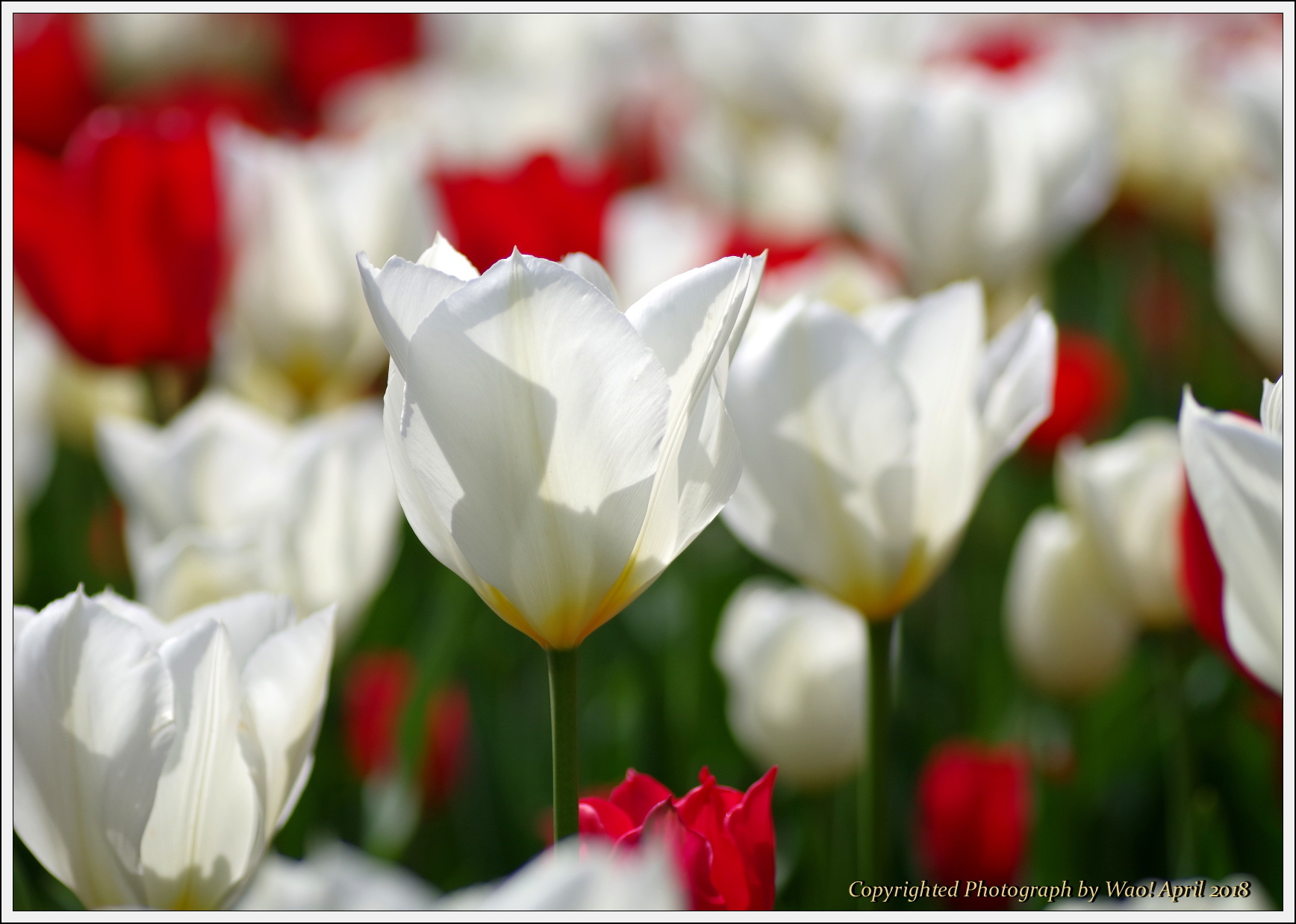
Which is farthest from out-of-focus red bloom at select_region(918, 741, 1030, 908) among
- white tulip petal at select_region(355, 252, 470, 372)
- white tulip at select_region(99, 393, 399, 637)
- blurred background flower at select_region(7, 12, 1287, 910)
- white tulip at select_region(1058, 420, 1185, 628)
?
white tulip petal at select_region(355, 252, 470, 372)

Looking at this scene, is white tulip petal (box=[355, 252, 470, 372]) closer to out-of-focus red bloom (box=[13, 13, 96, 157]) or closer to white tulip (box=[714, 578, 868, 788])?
white tulip (box=[714, 578, 868, 788])

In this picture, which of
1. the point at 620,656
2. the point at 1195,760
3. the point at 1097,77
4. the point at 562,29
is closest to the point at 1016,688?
the point at 1195,760

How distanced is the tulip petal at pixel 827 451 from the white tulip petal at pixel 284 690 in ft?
0.64

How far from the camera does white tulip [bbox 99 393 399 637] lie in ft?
2.10

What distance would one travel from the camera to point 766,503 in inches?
20.8

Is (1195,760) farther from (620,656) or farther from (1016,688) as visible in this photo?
(620,656)

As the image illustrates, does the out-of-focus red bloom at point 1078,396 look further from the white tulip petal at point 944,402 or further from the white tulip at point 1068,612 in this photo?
the white tulip petal at point 944,402

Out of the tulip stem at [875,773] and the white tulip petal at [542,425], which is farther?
the tulip stem at [875,773]

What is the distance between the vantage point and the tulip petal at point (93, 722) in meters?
0.40

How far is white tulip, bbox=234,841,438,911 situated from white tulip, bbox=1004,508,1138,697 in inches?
17.1

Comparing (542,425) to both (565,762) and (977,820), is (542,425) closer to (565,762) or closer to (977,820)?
(565,762)

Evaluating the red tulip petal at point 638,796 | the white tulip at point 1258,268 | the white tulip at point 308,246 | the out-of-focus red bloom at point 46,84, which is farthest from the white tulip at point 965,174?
the out-of-focus red bloom at point 46,84

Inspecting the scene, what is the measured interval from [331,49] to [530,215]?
48.8 inches

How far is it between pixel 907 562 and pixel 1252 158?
39.1 inches
